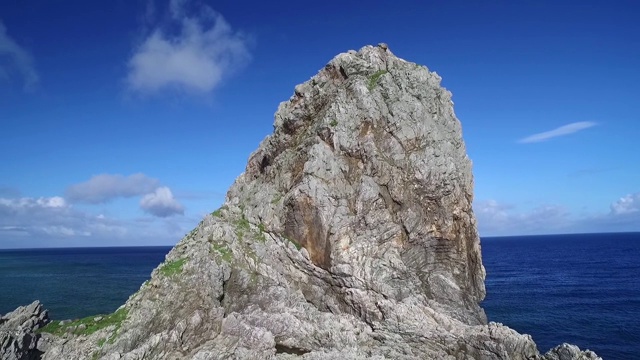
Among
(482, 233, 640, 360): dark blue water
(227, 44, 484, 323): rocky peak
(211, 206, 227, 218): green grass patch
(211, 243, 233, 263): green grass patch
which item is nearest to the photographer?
(227, 44, 484, 323): rocky peak

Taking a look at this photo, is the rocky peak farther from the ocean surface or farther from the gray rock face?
the ocean surface

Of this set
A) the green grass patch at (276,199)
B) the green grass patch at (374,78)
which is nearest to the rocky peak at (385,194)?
the green grass patch at (374,78)

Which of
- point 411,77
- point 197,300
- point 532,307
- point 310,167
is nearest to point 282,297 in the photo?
point 197,300

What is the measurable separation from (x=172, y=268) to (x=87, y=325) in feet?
22.3

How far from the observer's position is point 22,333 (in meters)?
28.1

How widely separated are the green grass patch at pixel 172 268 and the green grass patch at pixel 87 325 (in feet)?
12.0

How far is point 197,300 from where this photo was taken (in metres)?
30.3

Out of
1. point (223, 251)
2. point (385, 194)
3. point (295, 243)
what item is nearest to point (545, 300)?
point (385, 194)

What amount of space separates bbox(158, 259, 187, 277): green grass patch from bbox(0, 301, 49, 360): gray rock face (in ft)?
30.2

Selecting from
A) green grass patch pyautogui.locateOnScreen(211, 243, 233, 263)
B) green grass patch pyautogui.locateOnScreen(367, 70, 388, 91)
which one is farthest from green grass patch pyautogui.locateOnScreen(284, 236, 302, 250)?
green grass patch pyautogui.locateOnScreen(367, 70, 388, 91)

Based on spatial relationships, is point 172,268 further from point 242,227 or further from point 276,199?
point 276,199

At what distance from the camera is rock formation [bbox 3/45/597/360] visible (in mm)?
29031

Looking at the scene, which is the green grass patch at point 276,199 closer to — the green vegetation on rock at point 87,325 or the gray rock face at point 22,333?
the green vegetation on rock at point 87,325

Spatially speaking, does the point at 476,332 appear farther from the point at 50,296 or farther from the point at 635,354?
the point at 50,296
